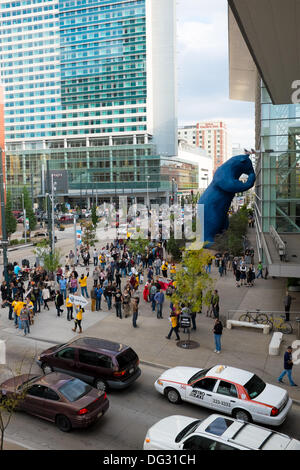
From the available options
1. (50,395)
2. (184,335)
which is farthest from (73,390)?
(184,335)

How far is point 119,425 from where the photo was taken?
10422mm

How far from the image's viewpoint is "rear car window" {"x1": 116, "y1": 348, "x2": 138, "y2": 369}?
12227 millimetres

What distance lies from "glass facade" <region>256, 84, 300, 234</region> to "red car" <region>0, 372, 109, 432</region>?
66.8ft

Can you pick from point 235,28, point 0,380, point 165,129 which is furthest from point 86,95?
point 0,380

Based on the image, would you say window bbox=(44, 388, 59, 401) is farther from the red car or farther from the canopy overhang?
the canopy overhang

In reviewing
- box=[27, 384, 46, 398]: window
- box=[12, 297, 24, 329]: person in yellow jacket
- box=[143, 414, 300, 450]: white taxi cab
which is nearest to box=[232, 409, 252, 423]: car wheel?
box=[143, 414, 300, 450]: white taxi cab

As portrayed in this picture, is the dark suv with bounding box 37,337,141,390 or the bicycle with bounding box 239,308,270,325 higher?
the dark suv with bounding box 37,337,141,390

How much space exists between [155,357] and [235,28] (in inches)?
1153

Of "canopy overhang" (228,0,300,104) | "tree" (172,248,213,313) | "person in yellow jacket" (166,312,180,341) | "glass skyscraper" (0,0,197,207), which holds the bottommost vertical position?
"person in yellow jacket" (166,312,180,341)

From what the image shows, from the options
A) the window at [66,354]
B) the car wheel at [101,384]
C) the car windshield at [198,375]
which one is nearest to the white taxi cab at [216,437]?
the car windshield at [198,375]

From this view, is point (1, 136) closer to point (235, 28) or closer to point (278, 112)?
point (235, 28)

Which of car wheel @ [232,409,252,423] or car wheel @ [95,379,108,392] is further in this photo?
car wheel @ [95,379,108,392]

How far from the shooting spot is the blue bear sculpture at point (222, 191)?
3388cm

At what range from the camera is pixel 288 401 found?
10.7 metres
